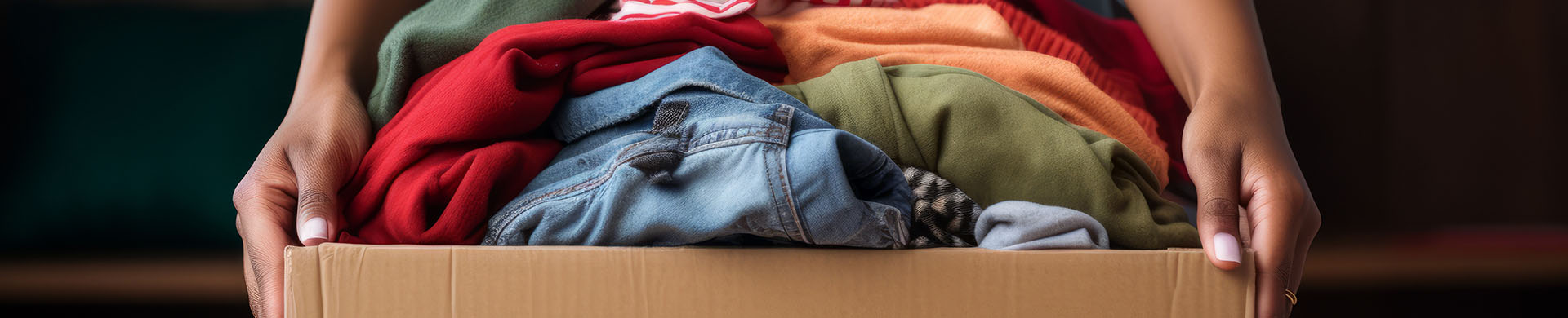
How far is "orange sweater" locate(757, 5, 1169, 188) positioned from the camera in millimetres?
550

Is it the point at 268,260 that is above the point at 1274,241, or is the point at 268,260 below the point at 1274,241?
above

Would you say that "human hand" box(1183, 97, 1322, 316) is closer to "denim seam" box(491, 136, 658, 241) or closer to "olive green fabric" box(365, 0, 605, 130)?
"denim seam" box(491, 136, 658, 241)

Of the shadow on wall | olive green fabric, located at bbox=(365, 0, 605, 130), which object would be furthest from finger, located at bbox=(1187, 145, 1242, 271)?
the shadow on wall

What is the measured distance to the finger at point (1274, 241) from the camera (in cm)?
42

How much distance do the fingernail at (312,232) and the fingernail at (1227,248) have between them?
16.4 inches

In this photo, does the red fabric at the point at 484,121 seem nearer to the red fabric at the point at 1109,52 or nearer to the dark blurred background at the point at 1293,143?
the red fabric at the point at 1109,52

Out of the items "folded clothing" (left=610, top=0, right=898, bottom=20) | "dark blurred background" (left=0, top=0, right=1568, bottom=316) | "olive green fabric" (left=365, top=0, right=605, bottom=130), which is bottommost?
"dark blurred background" (left=0, top=0, right=1568, bottom=316)

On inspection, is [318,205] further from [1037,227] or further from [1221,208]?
[1221,208]

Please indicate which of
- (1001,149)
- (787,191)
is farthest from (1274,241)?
(787,191)

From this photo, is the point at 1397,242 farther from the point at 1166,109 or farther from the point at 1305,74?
the point at 1166,109

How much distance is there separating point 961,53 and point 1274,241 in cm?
21

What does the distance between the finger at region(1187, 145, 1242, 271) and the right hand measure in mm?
419

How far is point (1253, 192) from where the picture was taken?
48cm

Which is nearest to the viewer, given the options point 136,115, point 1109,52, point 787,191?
point 787,191
